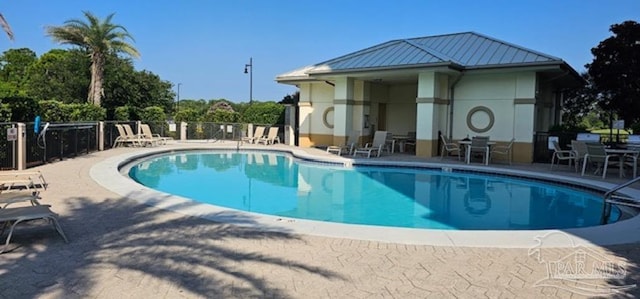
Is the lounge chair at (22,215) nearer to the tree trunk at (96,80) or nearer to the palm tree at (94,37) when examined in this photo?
the palm tree at (94,37)

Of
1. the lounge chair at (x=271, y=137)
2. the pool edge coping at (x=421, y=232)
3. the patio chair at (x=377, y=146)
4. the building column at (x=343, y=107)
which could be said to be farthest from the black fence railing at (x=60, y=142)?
the patio chair at (x=377, y=146)

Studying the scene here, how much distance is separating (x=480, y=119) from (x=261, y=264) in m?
14.7

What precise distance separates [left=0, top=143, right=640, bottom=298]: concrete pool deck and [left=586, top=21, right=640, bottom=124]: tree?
17323 millimetres

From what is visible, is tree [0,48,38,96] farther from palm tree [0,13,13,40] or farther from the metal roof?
palm tree [0,13,13,40]

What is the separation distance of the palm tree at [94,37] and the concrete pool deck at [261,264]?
2080cm

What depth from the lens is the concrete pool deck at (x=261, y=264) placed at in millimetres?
3512

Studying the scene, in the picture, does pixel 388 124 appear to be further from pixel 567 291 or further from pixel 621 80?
pixel 567 291

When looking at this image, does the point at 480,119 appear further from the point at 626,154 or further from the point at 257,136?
the point at 257,136

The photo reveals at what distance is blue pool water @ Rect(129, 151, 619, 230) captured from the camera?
8195mm

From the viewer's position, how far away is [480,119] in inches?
664

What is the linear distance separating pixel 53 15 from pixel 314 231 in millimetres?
26714

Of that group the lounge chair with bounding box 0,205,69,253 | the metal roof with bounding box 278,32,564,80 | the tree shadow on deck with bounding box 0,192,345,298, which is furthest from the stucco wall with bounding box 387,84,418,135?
the lounge chair with bounding box 0,205,69,253

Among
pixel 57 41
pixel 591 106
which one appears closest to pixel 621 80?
pixel 591 106

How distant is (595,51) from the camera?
66.0ft
